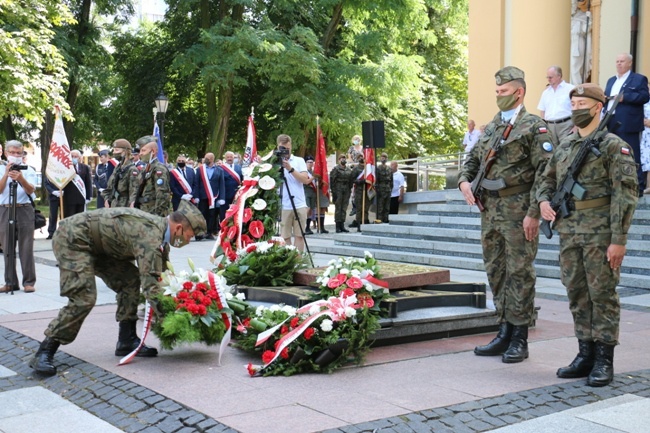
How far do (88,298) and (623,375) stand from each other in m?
4.11

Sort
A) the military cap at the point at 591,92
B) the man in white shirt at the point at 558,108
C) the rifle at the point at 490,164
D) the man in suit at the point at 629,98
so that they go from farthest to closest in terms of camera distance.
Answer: the man in white shirt at the point at 558,108, the man in suit at the point at 629,98, the rifle at the point at 490,164, the military cap at the point at 591,92

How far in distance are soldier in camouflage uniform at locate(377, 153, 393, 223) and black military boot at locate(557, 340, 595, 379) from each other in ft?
51.4

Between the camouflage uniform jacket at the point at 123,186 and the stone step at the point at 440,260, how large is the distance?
519cm

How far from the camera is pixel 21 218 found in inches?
420

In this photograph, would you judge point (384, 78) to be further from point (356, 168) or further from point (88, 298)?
point (88, 298)

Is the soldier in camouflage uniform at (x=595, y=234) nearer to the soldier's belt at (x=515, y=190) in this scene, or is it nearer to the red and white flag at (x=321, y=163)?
the soldier's belt at (x=515, y=190)

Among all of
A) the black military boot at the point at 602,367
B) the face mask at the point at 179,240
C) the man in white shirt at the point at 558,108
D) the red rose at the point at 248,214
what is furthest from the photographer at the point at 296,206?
the black military boot at the point at 602,367

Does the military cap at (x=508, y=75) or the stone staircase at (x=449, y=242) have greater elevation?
the military cap at (x=508, y=75)

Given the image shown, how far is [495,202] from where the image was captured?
6.70m

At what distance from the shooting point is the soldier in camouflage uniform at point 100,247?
20.0 ft

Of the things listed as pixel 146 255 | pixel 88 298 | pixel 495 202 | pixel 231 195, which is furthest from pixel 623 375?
pixel 231 195

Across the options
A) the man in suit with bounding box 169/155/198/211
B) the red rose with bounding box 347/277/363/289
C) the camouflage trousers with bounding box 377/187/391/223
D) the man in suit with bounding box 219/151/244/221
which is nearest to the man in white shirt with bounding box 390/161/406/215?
the camouflage trousers with bounding box 377/187/391/223

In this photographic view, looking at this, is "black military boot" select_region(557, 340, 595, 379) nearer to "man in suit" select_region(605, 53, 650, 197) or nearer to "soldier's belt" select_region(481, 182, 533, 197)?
"soldier's belt" select_region(481, 182, 533, 197)

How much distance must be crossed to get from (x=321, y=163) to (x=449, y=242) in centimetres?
653
